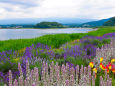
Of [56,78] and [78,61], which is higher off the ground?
[56,78]

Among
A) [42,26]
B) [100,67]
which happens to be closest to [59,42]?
[100,67]

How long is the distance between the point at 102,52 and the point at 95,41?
455 cm

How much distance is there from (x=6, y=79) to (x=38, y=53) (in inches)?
107

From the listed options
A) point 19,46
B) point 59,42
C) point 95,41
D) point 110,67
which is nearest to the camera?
point 110,67

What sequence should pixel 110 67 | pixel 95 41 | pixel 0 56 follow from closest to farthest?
pixel 110 67, pixel 0 56, pixel 95 41

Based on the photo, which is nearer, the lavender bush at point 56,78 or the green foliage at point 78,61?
the lavender bush at point 56,78

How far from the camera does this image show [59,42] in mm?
11656

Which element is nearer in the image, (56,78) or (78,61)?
(56,78)

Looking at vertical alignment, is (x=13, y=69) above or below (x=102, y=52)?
below

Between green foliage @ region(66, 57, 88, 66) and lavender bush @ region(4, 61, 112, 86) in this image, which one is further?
green foliage @ region(66, 57, 88, 66)

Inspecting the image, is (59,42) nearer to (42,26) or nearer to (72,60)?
(72,60)

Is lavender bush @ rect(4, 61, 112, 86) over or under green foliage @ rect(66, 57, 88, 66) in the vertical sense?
over

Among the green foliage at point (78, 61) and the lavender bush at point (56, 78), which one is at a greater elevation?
the lavender bush at point (56, 78)

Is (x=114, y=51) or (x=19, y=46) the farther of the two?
(x=19, y=46)
